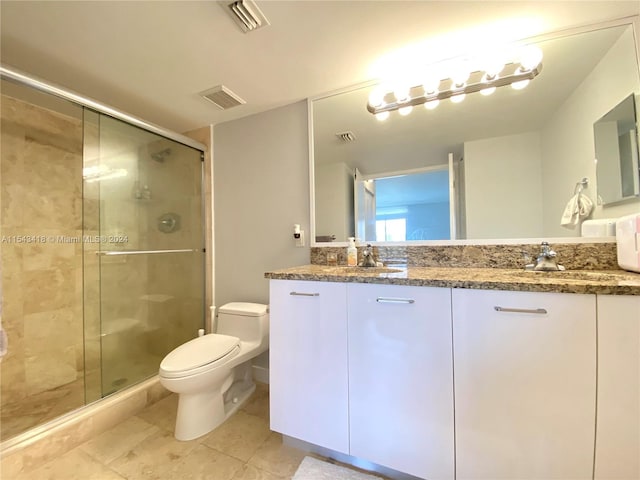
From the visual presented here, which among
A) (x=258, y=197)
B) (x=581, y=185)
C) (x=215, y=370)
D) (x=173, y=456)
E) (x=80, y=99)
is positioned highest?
(x=80, y=99)

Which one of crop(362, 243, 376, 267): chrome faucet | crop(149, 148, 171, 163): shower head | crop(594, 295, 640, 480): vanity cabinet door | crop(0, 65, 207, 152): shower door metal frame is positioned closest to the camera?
crop(594, 295, 640, 480): vanity cabinet door

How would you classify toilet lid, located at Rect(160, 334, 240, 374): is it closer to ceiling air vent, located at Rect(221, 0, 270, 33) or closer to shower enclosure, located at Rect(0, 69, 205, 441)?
shower enclosure, located at Rect(0, 69, 205, 441)

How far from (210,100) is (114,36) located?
0.59 metres

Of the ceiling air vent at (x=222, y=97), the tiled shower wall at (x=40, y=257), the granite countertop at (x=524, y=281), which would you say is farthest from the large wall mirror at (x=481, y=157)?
the tiled shower wall at (x=40, y=257)

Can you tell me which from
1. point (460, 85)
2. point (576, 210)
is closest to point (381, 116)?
point (460, 85)

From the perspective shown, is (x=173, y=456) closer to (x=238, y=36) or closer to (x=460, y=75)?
(x=238, y=36)

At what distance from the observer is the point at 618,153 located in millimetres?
1171

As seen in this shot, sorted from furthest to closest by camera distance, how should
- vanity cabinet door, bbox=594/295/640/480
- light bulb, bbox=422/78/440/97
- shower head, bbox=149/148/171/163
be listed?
shower head, bbox=149/148/171/163, light bulb, bbox=422/78/440/97, vanity cabinet door, bbox=594/295/640/480

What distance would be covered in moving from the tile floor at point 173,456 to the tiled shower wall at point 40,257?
0.35 meters

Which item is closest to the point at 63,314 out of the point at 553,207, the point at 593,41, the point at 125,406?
the point at 125,406

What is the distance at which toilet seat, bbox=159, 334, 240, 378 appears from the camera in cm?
126

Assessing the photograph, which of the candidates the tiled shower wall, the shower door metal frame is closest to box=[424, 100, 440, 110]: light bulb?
the shower door metal frame

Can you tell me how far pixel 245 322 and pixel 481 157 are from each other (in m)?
1.80

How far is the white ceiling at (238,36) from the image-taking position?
3.55 feet
